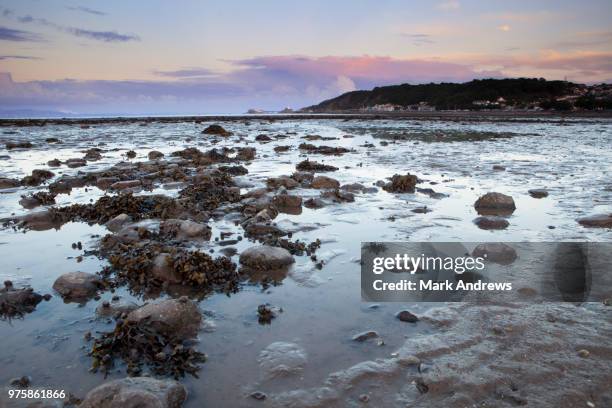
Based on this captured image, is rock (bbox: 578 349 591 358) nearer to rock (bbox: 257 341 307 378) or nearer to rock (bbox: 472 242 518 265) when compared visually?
rock (bbox: 472 242 518 265)

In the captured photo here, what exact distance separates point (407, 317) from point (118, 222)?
23.5 feet

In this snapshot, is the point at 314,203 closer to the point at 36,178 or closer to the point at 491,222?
the point at 491,222

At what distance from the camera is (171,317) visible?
5.08m

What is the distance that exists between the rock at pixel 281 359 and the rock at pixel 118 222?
605 cm

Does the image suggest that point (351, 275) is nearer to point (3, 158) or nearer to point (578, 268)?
point (578, 268)

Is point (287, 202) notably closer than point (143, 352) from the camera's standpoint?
No

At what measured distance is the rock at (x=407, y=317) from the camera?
5297 mm

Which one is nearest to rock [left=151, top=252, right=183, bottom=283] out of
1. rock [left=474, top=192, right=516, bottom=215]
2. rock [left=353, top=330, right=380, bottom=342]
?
rock [left=353, top=330, right=380, bottom=342]

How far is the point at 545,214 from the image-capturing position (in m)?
10.3

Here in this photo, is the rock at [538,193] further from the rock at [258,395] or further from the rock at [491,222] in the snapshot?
the rock at [258,395]

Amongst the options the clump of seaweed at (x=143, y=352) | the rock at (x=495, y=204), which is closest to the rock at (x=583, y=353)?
the clump of seaweed at (x=143, y=352)

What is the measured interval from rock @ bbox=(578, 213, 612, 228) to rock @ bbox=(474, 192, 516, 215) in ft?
5.30

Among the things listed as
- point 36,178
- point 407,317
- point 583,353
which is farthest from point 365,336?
point 36,178

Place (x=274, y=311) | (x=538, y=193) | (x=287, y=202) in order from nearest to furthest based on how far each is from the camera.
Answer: (x=274, y=311) → (x=287, y=202) → (x=538, y=193)
